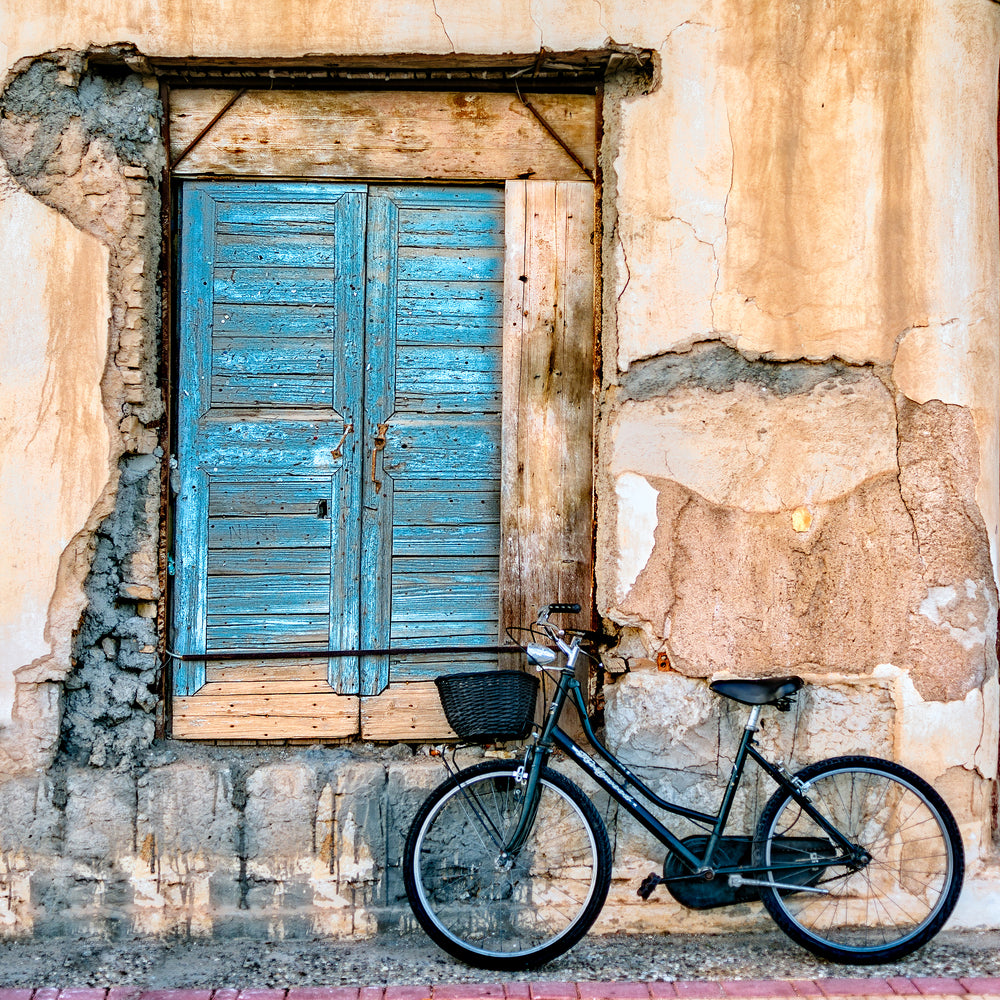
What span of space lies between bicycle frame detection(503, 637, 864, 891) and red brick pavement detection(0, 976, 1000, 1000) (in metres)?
0.35

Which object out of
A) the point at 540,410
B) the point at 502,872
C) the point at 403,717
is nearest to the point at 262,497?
the point at 403,717

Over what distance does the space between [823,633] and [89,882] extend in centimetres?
293

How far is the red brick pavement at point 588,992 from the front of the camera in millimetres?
3402

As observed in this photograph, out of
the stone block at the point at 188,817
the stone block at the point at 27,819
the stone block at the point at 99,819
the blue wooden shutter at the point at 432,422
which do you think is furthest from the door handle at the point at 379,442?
the stone block at the point at 27,819

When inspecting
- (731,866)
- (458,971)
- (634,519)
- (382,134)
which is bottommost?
(458,971)

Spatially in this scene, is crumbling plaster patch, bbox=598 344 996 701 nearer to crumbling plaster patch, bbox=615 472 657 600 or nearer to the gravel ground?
crumbling plaster patch, bbox=615 472 657 600

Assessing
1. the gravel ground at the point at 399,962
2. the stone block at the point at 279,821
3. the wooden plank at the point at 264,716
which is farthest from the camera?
the wooden plank at the point at 264,716

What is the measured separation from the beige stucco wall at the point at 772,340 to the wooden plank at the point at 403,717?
0.75 metres

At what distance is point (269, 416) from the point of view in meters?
4.11

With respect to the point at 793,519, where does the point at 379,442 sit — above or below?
above

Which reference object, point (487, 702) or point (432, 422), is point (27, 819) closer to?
point (487, 702)

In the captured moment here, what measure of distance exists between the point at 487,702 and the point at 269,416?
146 cm

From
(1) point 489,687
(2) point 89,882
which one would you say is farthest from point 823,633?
(2) point 89,882

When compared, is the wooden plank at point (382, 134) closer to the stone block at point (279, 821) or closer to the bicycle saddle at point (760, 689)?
the bicycle saddle at point (760, 689)
